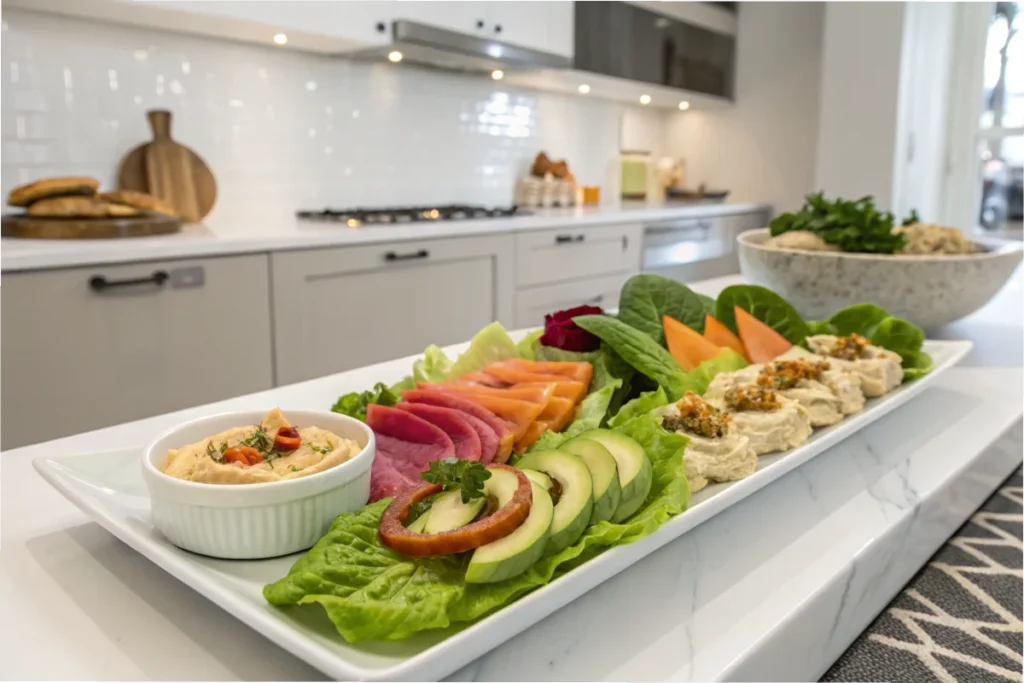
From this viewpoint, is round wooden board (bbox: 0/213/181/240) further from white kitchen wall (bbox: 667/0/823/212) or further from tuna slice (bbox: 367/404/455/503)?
white kitchen wall (bbox: 667/0/823/212)

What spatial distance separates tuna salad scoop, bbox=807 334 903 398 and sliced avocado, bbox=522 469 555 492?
1.87 ft

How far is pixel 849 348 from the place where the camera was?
114 cm

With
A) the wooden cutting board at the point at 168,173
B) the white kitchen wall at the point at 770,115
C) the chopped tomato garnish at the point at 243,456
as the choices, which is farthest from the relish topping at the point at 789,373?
Answer: the white kitchen wall at the point at 770,115

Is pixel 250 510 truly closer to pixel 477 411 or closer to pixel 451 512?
pixel 451 512

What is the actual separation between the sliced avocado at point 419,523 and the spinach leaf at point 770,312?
2.69 feet

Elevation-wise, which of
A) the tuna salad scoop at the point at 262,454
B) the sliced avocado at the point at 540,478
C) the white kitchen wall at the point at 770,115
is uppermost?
the white kitchen wall at the point at 770,115

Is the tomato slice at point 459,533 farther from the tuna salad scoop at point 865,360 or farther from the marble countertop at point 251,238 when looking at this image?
the marble countertop at point 251,238

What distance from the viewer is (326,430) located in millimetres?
790

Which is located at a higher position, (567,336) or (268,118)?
(268,118)

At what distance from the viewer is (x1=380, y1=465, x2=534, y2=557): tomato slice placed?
22.7 inches

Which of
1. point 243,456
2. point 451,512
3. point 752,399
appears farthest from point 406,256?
point 451,512

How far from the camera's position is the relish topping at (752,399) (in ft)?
2.98

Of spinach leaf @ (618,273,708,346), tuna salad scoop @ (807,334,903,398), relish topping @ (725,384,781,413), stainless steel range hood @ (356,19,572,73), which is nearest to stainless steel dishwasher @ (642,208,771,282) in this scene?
stainless steel range hood @ (356,19,572,73)

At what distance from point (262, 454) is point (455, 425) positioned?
0.63 ft
